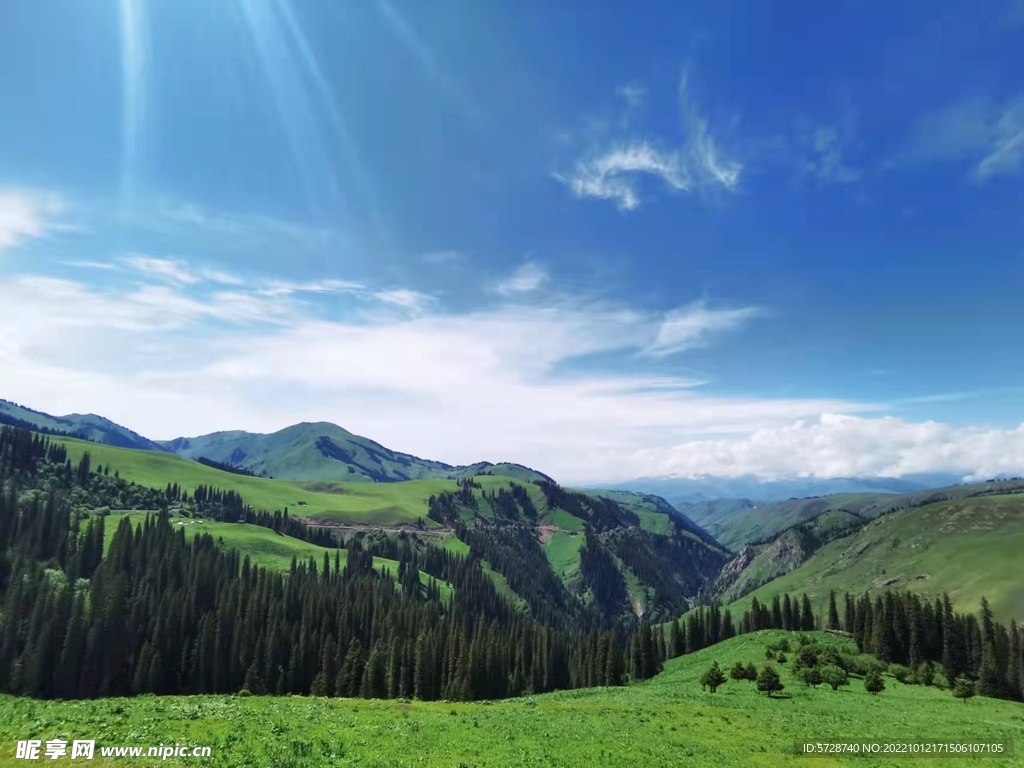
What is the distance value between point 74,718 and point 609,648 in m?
124

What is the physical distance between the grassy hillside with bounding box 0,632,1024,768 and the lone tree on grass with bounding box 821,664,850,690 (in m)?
11.2

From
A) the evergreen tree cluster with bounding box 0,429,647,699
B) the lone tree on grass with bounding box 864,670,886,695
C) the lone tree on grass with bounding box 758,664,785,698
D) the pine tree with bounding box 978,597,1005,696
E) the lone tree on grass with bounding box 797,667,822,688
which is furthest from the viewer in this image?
the evergreen tree cluster with bounding box 0,429,647,699

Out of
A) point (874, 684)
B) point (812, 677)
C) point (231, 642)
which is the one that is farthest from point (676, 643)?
point (231, 642)

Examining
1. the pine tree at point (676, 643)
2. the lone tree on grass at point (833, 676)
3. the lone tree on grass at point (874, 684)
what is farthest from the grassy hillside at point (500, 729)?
the pine tree at point (676, 643)

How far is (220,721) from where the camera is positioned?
127 ft

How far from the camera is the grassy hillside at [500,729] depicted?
109 feet

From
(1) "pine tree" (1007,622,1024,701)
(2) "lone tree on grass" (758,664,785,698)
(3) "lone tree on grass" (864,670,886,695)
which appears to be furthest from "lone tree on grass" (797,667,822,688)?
(1) "pine tree" (1007,622,1024,701)

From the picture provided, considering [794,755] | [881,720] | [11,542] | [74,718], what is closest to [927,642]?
[881,720]

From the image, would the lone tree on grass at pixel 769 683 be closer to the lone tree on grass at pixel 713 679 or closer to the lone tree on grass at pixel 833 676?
the lone tree on grass at pixel 713 679

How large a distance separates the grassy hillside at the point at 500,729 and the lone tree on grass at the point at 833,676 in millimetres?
11157

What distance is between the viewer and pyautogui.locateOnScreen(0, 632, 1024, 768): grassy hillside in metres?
33.2

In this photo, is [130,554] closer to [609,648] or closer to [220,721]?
[609,648]

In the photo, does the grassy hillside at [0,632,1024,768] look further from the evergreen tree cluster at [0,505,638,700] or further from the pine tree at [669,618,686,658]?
the pine tree at [669,618,686,658]

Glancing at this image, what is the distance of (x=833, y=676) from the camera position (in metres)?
82.2
